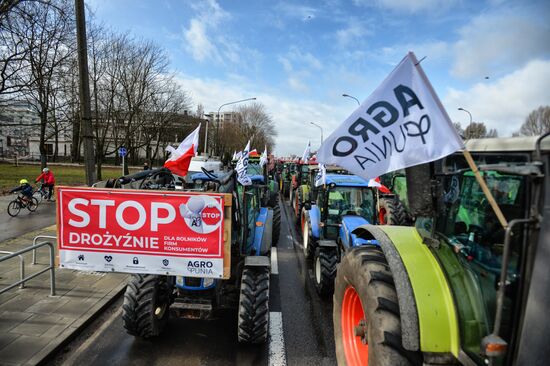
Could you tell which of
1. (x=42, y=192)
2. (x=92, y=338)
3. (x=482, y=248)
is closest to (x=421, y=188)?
(x=482, y=248)

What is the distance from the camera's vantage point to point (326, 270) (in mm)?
5852

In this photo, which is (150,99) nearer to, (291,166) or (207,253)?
(291,166)

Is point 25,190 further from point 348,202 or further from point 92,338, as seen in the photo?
point 348,202

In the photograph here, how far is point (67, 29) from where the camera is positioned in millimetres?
15555

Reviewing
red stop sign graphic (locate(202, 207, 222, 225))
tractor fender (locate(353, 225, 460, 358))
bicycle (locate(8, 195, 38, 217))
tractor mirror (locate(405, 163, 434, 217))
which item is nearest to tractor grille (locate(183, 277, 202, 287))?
red stop sign graphic (locate(202, 207, 222, 225))

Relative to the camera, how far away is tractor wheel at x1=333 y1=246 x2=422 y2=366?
215cm

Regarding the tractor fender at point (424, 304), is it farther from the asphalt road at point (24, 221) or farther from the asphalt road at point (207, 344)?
the asphalt road at point (24, 221)

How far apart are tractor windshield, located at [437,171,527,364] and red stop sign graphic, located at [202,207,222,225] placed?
7.38ft

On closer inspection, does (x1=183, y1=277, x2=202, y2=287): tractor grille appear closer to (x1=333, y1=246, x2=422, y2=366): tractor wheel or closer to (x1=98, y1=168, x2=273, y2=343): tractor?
(x1=98, y1=168, x2=273, y2=343): tractor

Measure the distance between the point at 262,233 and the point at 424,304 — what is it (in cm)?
A: 376

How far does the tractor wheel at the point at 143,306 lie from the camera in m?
4.10

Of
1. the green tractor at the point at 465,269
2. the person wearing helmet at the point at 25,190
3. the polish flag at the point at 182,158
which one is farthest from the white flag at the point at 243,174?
the person wearing helmet at the point at 25,190

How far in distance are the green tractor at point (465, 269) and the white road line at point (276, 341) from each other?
1.45 m

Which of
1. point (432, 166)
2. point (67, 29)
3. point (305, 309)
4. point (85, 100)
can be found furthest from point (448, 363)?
point (67, 29)
